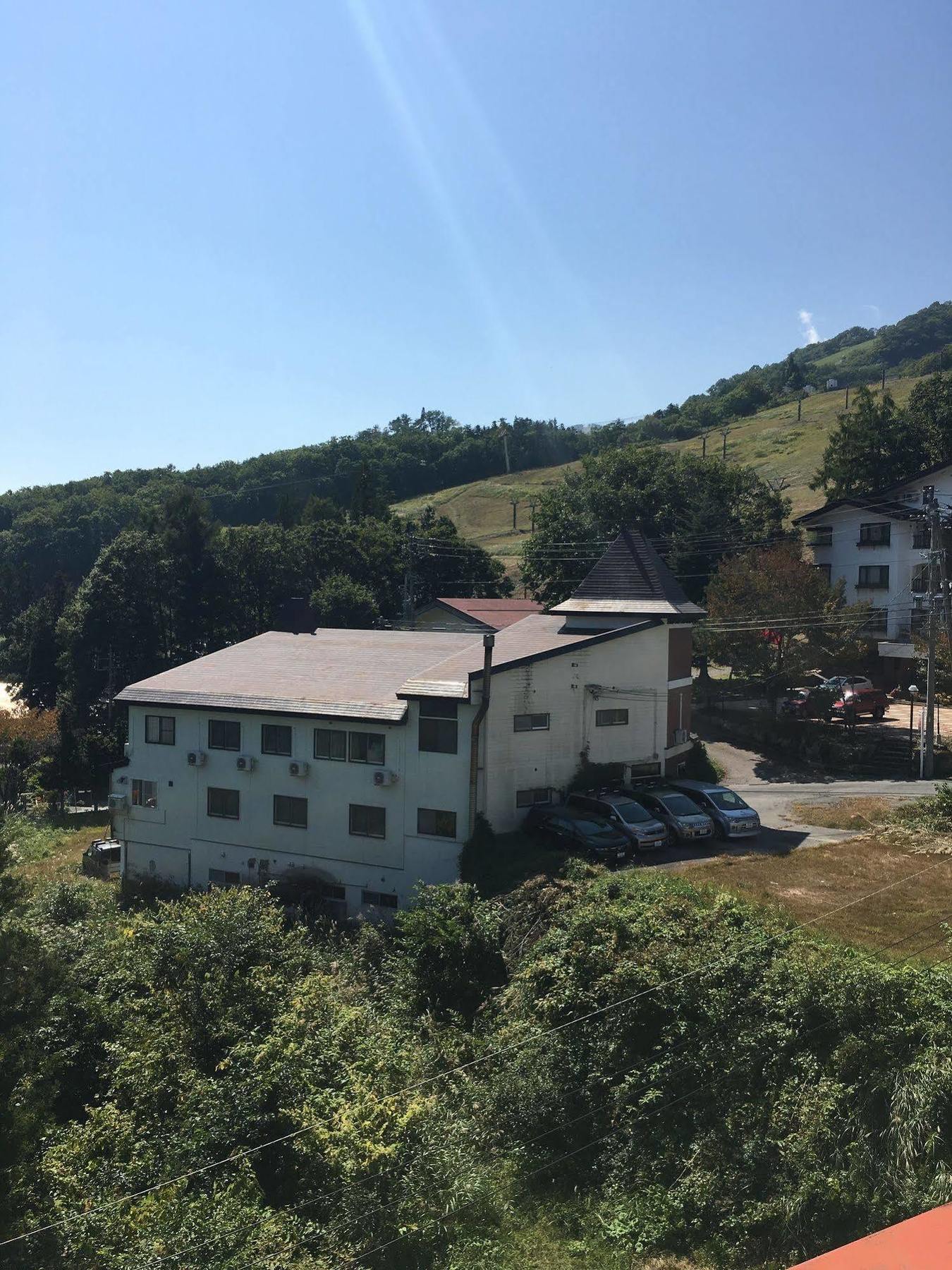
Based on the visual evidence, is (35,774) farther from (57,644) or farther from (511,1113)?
(511,1113)

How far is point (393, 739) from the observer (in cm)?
2498

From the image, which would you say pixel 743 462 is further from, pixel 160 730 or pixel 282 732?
pixel 282 732

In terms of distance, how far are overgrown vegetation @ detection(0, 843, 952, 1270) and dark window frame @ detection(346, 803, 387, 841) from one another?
7.47 m

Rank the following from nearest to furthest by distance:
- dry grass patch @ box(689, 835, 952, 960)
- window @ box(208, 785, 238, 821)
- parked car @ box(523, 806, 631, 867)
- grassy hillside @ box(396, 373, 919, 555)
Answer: dry grass patch @ box(689, 835, 952, 960) < parked car @ box(523, 806, 631, 867) < window @ box(208, 785, 238, 821) < grassy hillside @ box(396, 373, 919, 555)

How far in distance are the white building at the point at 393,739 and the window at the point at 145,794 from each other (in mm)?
52

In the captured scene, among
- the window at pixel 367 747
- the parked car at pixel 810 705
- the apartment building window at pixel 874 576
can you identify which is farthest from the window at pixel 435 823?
the apartment building window at pixel 874 576

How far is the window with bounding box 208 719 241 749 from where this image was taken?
27.9 metres

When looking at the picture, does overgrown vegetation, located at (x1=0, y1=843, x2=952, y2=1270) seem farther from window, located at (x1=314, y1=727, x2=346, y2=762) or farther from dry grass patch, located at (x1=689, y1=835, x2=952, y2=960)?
window, located at (x1=314, y1=727, x2=346, y2=762)

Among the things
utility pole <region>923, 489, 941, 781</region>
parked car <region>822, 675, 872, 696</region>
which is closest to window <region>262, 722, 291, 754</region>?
utility pole <region>923, 489, 941, 781</region>

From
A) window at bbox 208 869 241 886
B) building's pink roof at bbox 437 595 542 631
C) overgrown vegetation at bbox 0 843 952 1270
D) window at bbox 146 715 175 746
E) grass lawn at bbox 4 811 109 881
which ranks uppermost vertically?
building's pink roof at bbox 437 595 542 631

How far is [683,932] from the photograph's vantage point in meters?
14.3

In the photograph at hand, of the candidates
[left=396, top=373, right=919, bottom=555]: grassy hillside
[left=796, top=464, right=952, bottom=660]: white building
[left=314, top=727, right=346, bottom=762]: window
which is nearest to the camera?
[left=314, top=727, right=346, bottom=762]: window

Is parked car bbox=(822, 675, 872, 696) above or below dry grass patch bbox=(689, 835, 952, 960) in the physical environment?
above

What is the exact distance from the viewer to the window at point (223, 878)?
27.9 m
